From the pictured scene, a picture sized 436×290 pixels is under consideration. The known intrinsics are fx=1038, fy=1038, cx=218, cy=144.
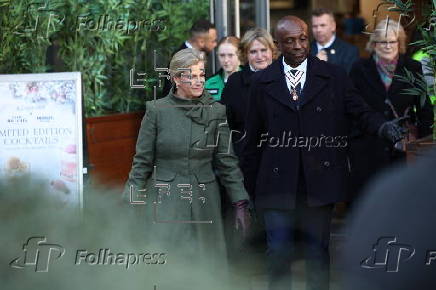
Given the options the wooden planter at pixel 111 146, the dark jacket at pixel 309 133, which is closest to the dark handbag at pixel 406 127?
the dark jacket at pixel 309 133

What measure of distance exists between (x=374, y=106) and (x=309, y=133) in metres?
1.70

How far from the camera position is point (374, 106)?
7898 millimetres

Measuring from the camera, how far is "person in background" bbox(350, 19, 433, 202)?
306 inches

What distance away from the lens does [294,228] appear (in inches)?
253

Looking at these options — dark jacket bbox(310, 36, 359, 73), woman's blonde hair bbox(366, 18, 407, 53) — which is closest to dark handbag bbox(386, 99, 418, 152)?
woman's blonde hair bbox(366, 18, 407, 53)

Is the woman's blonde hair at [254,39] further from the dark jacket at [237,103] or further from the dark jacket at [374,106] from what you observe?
the dark jacket at [374,106]

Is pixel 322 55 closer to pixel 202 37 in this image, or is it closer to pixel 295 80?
pixel 202 37

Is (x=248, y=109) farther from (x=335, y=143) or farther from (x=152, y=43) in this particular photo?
(x=152, y=43)

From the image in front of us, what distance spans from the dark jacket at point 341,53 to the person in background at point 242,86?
1608mm

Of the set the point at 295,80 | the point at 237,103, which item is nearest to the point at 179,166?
the point at 295,80

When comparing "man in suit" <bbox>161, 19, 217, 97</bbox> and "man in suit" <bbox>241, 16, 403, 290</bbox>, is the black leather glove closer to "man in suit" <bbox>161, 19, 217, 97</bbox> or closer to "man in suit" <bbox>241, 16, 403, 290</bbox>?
"man in suit" <bbox>241, 16, 403, 290</bbox>

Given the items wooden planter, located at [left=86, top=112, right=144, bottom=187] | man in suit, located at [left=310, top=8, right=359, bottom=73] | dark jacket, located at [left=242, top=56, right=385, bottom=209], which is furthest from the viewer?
man in suit, located at [left=310, top=8, right=359, bottom=73]

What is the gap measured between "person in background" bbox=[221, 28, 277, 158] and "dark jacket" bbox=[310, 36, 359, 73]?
1.61 meters

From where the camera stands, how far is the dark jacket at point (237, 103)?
23.8 ft
